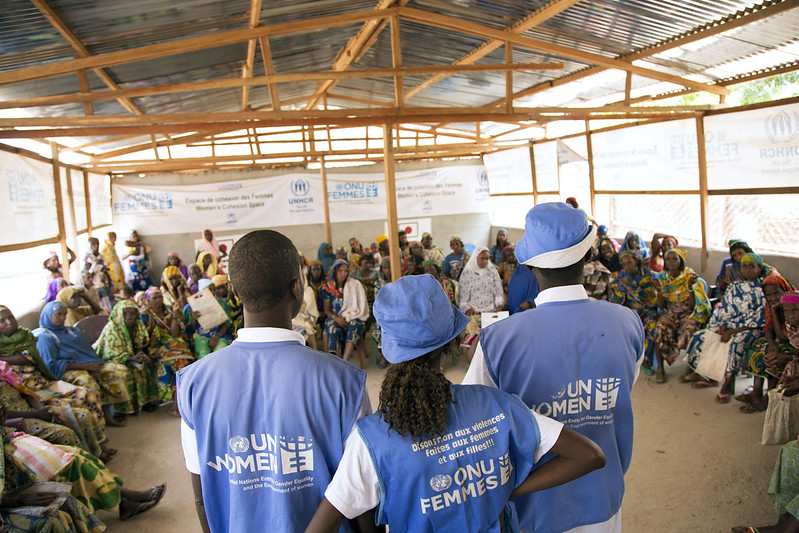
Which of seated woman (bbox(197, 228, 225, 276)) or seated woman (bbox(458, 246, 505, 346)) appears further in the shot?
seated woman (bbox(197, 228, 225, 276))

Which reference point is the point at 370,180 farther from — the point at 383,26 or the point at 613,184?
the point at 383,26

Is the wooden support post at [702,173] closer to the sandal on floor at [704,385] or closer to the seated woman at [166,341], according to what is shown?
the sandal on floor at [704,385]

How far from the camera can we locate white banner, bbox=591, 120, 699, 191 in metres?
7.26

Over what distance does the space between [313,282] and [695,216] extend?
10.1 meters

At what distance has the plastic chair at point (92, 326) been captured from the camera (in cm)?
542

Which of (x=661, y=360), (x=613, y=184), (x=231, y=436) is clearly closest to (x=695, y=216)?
(x=613, y=184)

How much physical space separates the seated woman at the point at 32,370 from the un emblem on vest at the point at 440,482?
3.66 metres

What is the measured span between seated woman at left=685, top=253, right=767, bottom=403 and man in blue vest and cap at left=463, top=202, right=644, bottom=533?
12.0 feet

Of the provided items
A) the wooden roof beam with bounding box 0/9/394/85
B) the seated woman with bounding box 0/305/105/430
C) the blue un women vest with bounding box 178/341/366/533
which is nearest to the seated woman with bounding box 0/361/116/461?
the seated woman with bounding box 0/305/105/430

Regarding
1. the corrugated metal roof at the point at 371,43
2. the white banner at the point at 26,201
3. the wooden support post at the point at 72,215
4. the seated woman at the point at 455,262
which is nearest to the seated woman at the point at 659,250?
the corrugated metal roof at the point at 371,43

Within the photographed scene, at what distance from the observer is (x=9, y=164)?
581 centimetres

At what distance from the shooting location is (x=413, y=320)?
127cm

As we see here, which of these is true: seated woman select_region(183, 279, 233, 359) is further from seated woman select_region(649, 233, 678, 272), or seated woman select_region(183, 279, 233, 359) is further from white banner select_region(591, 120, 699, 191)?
white banner select_region(591, 120, 699, 191)

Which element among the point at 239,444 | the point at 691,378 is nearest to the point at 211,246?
the point at 691,378
